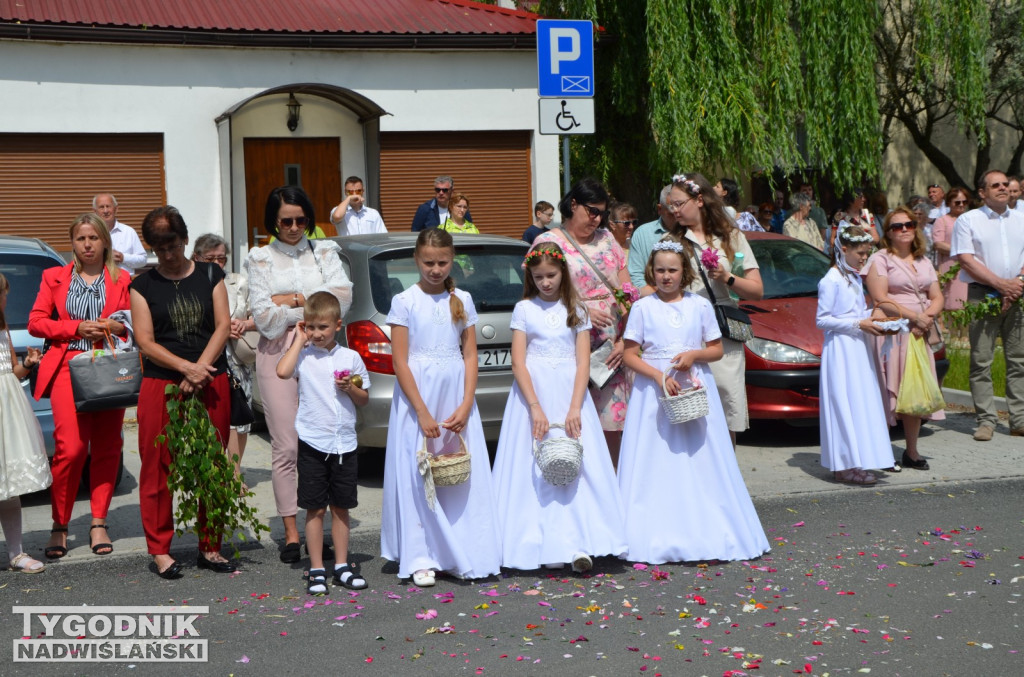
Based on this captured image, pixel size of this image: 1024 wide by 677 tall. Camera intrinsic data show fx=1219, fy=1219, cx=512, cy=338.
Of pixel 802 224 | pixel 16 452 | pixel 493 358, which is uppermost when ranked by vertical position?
pixel 802 224

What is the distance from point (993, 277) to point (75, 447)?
7.11 metres

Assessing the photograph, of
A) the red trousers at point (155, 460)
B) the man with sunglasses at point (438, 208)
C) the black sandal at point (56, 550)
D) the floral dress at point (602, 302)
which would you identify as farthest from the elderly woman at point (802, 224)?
the black sandal at point (56, 550)

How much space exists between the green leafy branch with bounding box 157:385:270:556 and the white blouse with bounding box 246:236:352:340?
66 centimetres

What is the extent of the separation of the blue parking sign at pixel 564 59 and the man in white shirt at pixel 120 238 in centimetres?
397

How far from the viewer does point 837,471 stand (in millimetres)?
8258

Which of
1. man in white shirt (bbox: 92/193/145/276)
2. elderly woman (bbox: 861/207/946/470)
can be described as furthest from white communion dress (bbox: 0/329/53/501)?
elderly woman (bbox: 861/207/946/470)

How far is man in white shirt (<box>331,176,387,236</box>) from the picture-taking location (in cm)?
1319

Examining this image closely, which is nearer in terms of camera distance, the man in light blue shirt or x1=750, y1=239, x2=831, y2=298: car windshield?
the man in light blue shirt

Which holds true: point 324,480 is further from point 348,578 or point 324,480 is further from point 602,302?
point 602,302

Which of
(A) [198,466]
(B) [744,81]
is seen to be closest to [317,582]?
(A) [198,466]

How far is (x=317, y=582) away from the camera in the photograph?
608 centimetres

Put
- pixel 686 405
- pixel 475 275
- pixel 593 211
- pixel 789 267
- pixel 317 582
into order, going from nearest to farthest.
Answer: pixel 317 582, pixel 686 405, pixel 593 211, pixel 475 275, pixel 789 267

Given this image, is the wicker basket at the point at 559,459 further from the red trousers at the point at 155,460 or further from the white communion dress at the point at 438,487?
the red trousers at the point at 155,460

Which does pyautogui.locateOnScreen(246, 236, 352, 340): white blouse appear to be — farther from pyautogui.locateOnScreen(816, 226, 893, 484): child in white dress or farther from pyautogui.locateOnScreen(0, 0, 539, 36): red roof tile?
pyautogui.locateOnScreen(0, 0, 539, 36): red roof tile
